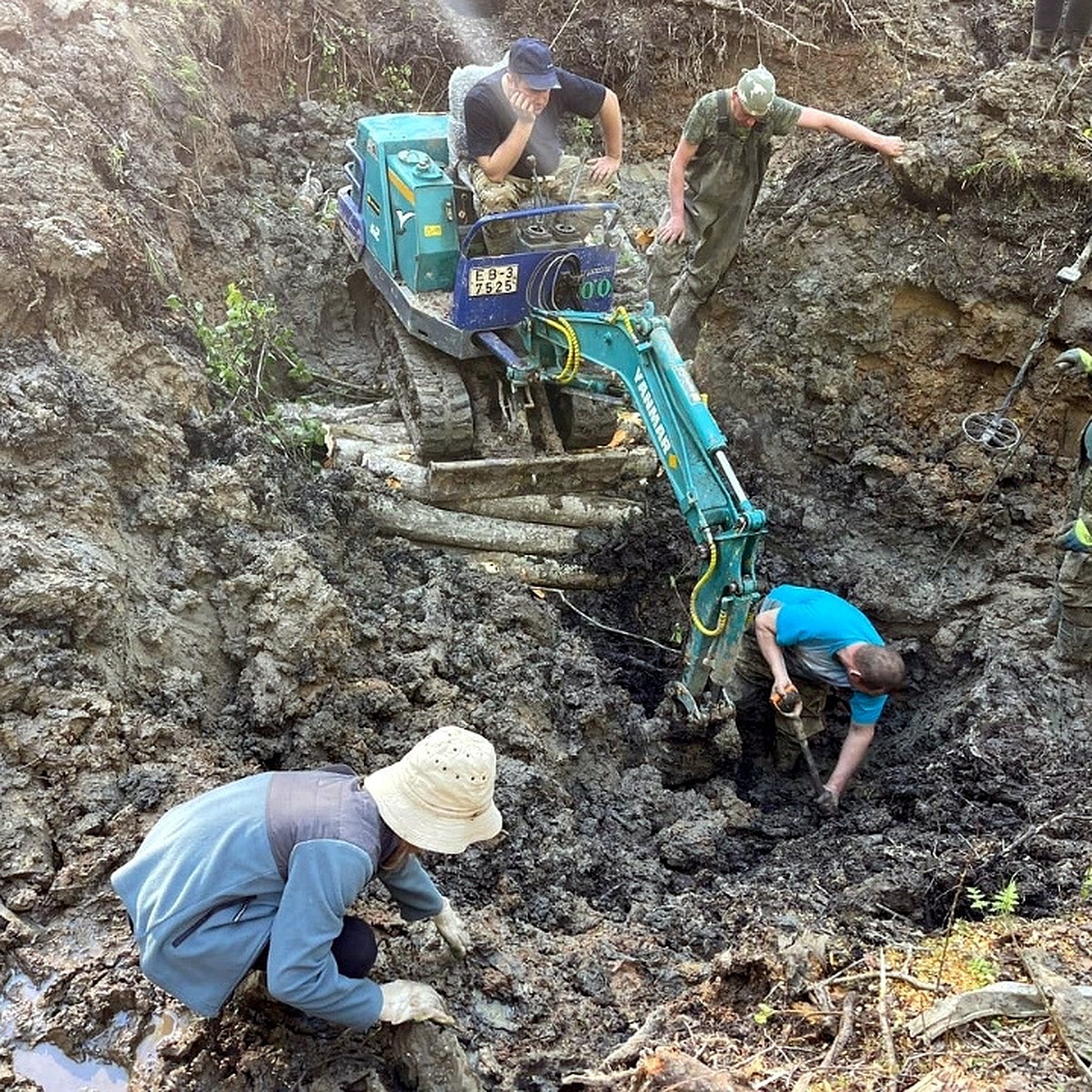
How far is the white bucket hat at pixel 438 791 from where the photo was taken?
2.85 metres

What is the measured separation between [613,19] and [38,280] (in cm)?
614

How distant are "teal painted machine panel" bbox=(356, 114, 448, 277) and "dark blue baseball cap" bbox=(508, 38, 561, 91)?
1.25 meters

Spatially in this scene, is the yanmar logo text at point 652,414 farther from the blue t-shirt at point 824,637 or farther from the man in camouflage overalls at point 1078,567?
the man in camouflage overalls at point 1078,567

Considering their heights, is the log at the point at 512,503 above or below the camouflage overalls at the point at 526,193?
below

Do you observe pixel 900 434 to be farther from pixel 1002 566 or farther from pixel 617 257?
pixel 617 257

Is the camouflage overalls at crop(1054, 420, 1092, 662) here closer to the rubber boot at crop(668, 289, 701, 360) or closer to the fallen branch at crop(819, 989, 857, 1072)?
the rubber boot at crop(668, 289, 701, 360)

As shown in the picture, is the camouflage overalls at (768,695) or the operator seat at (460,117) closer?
the camouflage overalls at (768,695)

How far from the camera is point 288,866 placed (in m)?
2.84

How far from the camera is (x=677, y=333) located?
7.32m

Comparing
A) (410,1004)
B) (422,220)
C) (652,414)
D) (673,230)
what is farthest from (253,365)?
(410,1004)

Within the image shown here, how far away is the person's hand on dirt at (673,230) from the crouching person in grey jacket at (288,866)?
14.5ft

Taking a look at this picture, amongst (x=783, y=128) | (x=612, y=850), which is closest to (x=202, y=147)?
(x=783, y=128)

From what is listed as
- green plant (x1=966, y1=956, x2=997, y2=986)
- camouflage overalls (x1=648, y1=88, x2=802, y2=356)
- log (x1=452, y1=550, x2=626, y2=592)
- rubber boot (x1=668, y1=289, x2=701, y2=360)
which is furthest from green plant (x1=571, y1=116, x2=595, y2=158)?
green plant (x1=966, y1=956, x2=997, y2=986)

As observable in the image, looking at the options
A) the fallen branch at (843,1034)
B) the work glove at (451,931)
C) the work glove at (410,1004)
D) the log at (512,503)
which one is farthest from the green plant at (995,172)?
the work glove at (410,1004)
